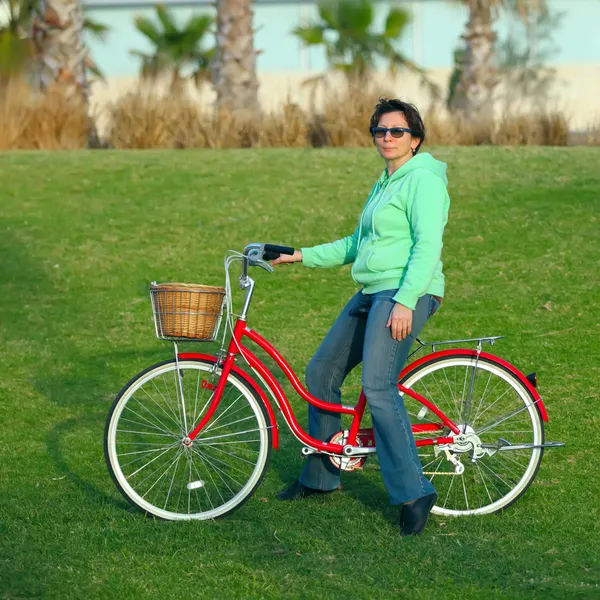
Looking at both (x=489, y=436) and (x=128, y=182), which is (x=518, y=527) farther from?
(x=128, y=182)

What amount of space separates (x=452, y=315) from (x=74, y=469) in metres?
4.04

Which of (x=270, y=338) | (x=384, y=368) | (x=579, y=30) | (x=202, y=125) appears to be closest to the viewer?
(x=384, y=368)

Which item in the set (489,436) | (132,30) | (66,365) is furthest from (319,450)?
(132,30)

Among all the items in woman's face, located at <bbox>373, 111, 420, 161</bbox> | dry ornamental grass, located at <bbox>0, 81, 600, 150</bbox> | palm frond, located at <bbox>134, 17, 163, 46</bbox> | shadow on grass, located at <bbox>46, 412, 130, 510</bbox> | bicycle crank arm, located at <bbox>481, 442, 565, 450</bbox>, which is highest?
palm frond, located at <bbox>134, 17, 163, 46</bbox>

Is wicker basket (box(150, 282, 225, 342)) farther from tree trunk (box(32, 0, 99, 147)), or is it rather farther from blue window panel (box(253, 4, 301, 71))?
blue window panel (box(253, 4, 301, 71))

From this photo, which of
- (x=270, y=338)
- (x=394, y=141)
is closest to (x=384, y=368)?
(x=394, y=141)

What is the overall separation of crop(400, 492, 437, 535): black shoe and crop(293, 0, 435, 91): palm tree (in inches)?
1037

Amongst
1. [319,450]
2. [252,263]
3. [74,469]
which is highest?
[252,263]

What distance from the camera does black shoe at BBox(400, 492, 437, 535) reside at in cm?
519

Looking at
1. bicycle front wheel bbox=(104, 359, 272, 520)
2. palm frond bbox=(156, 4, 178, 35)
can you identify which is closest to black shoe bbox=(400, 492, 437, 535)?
bicycle front wheel bbox=(104, 359, 272, 520)

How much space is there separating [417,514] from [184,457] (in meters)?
1.57

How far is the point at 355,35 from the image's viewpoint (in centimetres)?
3119

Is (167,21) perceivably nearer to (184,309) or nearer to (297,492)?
(297,492)

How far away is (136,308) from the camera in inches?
390
